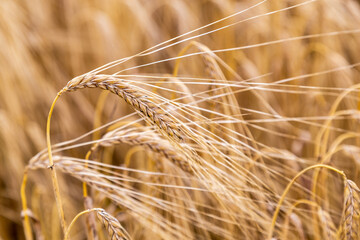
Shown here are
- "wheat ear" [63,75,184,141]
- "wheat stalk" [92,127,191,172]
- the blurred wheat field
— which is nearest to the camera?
"wheat ear" [63,75,184,141]

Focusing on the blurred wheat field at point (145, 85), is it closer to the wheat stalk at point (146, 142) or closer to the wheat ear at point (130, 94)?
the wheat stalk at point (146, 142)

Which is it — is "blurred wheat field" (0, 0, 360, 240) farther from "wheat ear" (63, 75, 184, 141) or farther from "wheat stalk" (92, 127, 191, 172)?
"wheat ear" (63, 75, 184, 141)

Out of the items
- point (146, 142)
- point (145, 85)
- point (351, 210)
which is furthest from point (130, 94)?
point (145, 85)

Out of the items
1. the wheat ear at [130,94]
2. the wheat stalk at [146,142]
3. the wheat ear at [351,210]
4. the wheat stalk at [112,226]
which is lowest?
the wheat ear at [351,210]

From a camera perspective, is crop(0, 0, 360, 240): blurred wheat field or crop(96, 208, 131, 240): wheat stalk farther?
crop(0, 0, 360, 240): blurred wheat field

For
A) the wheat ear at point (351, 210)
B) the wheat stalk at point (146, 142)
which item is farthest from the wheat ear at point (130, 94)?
the wheat ear at point (351, 210)

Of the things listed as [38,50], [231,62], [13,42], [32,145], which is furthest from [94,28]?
[231,62]

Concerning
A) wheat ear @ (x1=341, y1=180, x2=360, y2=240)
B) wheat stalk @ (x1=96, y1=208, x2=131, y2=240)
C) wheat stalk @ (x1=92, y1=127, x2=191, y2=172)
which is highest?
wheat stalk @ (x1=92, y1=127, x2=191, y2=172)

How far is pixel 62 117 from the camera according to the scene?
150 cm

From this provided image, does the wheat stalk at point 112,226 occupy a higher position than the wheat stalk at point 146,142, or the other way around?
the wheat stalk at point 146,142

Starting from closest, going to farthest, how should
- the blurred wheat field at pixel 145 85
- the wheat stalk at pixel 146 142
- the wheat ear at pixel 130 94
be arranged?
the wheat ear at pixel 130 94, the wheat stalk at pixel 146 142, the blurred wheat field at pixel 145 85

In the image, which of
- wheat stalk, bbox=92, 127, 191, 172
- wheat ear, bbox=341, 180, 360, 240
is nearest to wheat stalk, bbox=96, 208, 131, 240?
wheat stalk, bbox=92, 127, 191, 172

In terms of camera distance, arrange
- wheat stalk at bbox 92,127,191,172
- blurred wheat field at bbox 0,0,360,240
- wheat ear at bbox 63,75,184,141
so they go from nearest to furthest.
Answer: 1. wheat ear at bbox 63,75,184,141
2. wheat stalk at bbox 92,127,191,172
3. blurred wheat field at bbox 0,0,360,240

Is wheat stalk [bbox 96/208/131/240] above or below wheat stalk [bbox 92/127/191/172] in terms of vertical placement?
below
